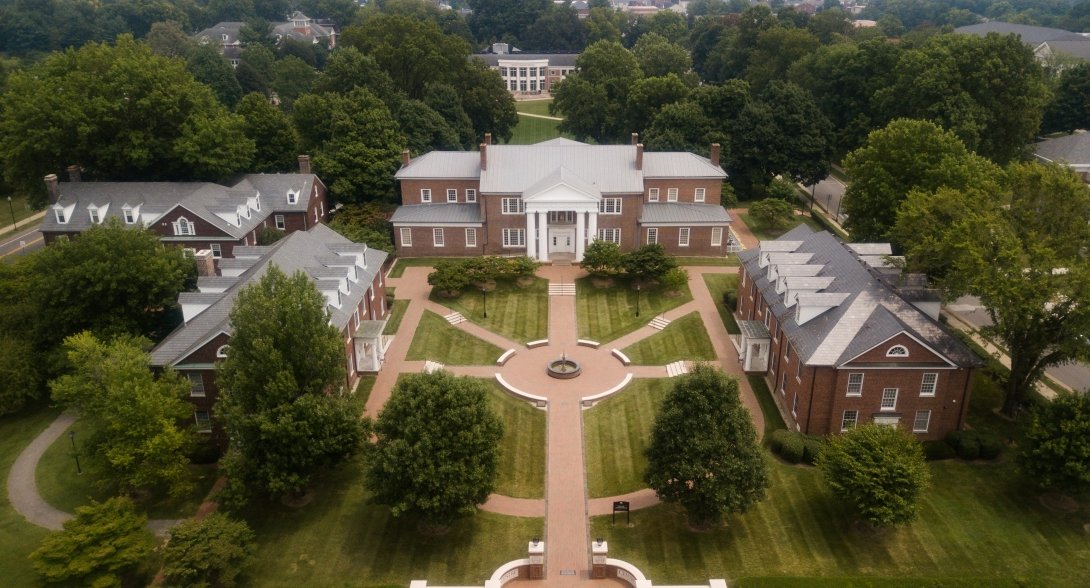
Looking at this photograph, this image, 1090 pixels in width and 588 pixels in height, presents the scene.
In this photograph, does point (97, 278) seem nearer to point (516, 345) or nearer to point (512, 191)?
point (516, 345)

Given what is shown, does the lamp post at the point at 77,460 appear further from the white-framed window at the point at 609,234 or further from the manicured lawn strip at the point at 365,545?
the white-framed window at the point at 609,234

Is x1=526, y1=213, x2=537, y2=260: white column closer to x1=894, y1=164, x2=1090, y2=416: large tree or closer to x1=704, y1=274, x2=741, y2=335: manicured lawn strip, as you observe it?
x1=704, y1=274, x2=741, y2=335: manicured lawn strip

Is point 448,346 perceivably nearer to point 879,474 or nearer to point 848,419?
point 848,419

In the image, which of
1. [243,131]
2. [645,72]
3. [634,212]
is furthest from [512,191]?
[645,72]

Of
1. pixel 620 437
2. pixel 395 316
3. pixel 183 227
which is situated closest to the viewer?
pixel 620 437

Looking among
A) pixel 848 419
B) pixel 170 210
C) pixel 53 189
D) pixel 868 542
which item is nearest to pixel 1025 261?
pixel 848 419

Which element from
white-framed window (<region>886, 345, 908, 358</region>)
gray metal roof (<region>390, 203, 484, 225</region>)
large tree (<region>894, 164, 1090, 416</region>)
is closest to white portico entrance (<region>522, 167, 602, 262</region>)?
gray metal roof (<region>390, 203, 484, 225</region>)
